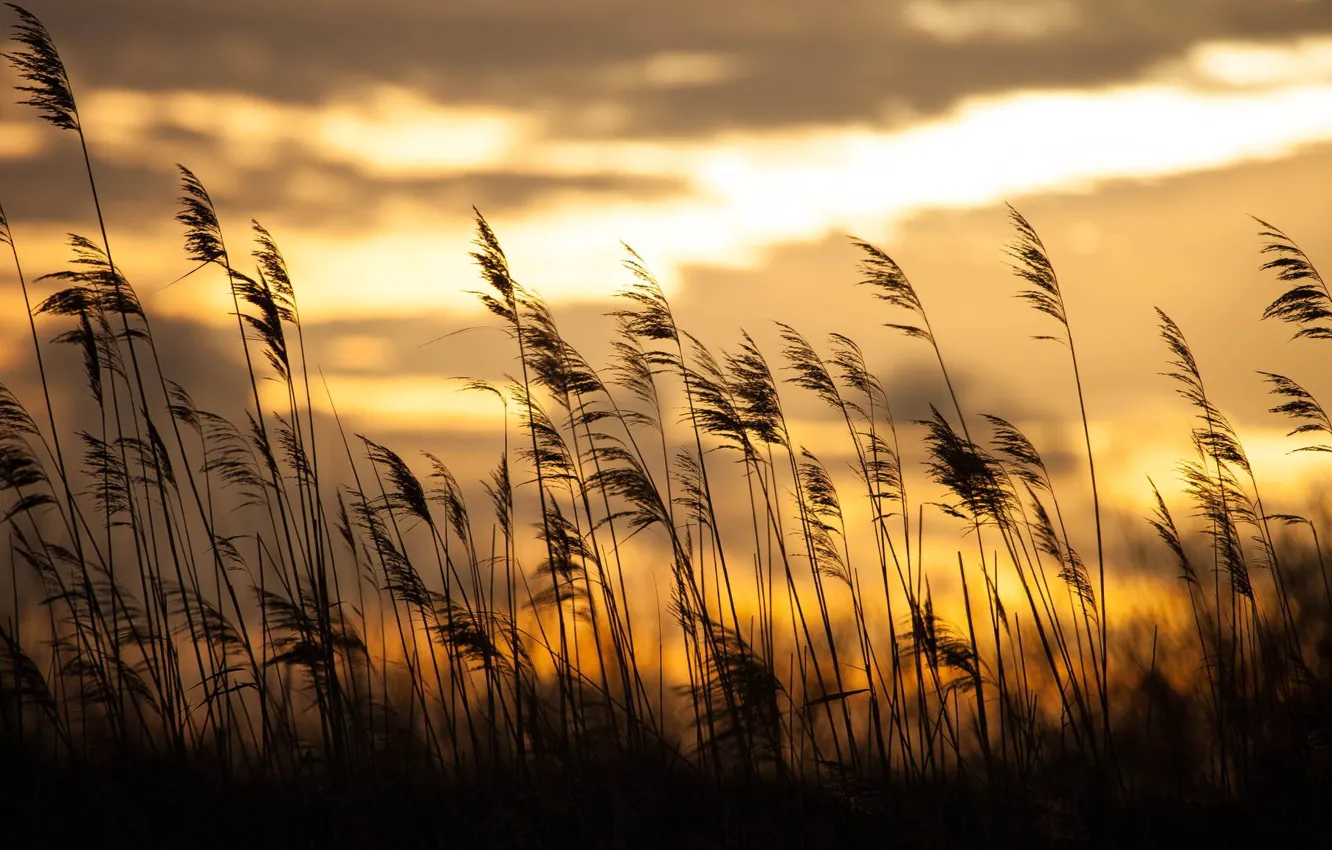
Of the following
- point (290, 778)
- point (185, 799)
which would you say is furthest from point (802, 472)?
point (185, 799)

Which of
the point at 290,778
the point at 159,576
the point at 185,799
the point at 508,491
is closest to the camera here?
the point at 185,799

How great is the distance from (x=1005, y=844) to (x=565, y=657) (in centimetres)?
205

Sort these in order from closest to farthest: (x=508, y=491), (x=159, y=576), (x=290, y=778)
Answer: (x=290, y=778) < (x=159, y=576) < (x=508, y=491)

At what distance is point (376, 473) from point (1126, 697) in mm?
3712

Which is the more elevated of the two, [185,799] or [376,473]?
[376,473]

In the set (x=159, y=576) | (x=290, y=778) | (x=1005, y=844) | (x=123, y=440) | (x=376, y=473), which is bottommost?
(x=1005, y=844)

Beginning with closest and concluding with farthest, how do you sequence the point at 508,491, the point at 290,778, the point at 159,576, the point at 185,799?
the point at 185,799 → the point at 290,778 → the point at 159,576 → the point at 508,491

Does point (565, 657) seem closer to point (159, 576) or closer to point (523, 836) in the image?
point (523, 836)

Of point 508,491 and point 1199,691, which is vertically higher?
point 508,491

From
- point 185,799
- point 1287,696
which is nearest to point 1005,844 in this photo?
point 1287,696

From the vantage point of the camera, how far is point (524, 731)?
5.18m

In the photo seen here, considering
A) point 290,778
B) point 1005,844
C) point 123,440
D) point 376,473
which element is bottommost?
point 1005,844

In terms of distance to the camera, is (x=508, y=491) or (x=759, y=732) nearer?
(x=759, y=732)

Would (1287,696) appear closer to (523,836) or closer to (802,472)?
(802,472)
